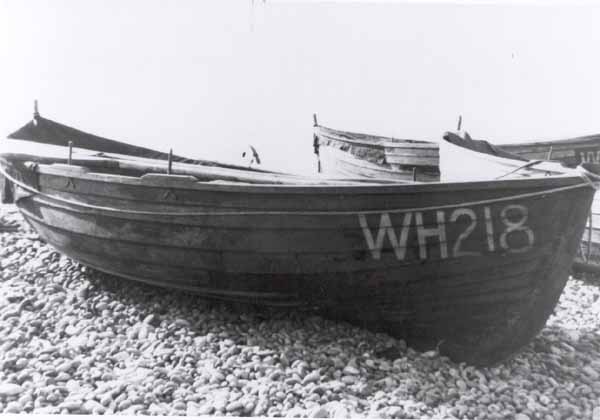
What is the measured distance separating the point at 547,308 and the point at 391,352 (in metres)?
1.47

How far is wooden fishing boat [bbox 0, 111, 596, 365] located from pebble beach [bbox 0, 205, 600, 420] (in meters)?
0.33

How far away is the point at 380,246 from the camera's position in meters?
4.57

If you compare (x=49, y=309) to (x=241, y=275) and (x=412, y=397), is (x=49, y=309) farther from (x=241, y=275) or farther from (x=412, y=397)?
(x=412, y=397)

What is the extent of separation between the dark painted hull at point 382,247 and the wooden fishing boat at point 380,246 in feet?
0.03

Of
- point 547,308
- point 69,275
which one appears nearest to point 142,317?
point 69,275

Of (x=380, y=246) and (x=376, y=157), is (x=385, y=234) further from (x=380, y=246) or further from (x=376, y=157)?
(x=376, y=157)

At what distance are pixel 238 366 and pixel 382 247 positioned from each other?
1.61 m

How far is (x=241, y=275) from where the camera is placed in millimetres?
5027

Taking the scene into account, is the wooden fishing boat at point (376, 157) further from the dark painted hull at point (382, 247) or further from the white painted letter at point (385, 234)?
the white painted letter at point (385, 234)

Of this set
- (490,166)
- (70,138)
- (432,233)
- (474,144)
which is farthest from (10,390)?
(474,144)

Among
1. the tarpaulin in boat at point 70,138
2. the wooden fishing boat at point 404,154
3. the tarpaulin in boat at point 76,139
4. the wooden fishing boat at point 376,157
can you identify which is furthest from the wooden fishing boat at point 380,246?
the wooden fishing boat at point 376,157

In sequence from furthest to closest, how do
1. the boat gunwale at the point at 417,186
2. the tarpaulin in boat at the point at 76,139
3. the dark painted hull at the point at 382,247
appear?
the tarpaulin in boat at the point at 76,139 → the dark painted hull at the point at 382,247 → the boat gunwale at the point at 417,186

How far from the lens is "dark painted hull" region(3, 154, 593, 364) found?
4.43 m

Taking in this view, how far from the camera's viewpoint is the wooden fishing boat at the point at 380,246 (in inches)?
174
